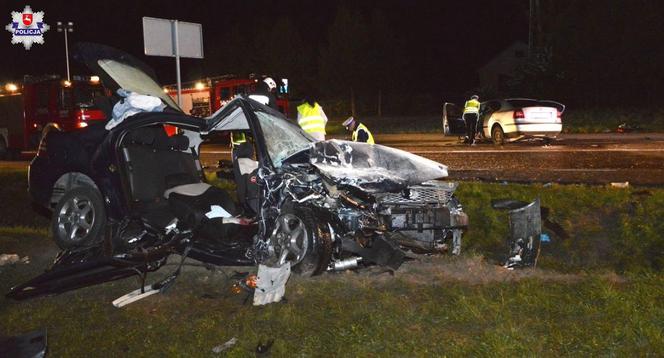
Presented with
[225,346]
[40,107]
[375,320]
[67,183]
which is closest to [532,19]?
[40,107]

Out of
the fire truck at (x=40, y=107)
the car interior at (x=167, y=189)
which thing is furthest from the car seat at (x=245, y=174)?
the fire truck at (x=40, y=107)

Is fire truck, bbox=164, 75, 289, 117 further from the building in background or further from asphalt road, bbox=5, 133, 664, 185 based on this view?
the building in background

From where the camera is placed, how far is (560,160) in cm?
1187

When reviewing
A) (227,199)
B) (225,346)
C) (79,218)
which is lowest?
(225,346)

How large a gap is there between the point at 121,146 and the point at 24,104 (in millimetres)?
15018

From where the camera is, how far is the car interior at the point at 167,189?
565 cm

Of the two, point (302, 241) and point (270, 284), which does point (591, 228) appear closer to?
point (302, 241)

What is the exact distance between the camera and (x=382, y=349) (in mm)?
3918

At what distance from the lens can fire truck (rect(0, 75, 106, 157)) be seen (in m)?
16.9

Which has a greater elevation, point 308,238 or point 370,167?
point 370,167

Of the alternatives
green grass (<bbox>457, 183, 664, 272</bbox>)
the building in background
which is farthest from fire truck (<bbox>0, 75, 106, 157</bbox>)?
the building in background

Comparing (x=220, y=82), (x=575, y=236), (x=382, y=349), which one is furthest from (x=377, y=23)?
(x=382, y=349)

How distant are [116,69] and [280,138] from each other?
195 cm

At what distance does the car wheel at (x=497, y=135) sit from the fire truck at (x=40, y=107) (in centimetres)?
1013
